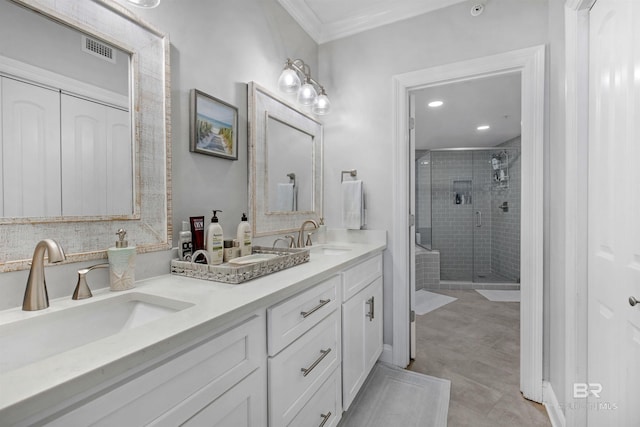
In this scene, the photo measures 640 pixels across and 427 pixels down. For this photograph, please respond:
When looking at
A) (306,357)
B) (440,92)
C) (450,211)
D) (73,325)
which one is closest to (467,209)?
(450,211)

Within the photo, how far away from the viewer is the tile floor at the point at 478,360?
1660 mm

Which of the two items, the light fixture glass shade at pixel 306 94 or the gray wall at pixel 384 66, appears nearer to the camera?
the gray wall at pixel 384 66

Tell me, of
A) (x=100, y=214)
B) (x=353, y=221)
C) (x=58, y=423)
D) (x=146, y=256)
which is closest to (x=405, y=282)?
(x=353, y=221)

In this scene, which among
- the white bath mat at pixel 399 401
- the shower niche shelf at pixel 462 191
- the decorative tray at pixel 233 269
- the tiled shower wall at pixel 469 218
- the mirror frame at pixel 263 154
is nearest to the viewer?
the decorative tray at pixel 233 269

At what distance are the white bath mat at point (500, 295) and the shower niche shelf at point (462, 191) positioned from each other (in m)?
1.69

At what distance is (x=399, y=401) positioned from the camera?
69.2 inches

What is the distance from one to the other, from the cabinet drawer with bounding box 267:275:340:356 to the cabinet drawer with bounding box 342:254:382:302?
109 millimetres

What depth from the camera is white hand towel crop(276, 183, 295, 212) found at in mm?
1955

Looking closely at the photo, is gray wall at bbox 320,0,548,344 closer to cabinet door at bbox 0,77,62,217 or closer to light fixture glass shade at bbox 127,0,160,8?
light fixture glass shade at bbox 127,0,160,8
